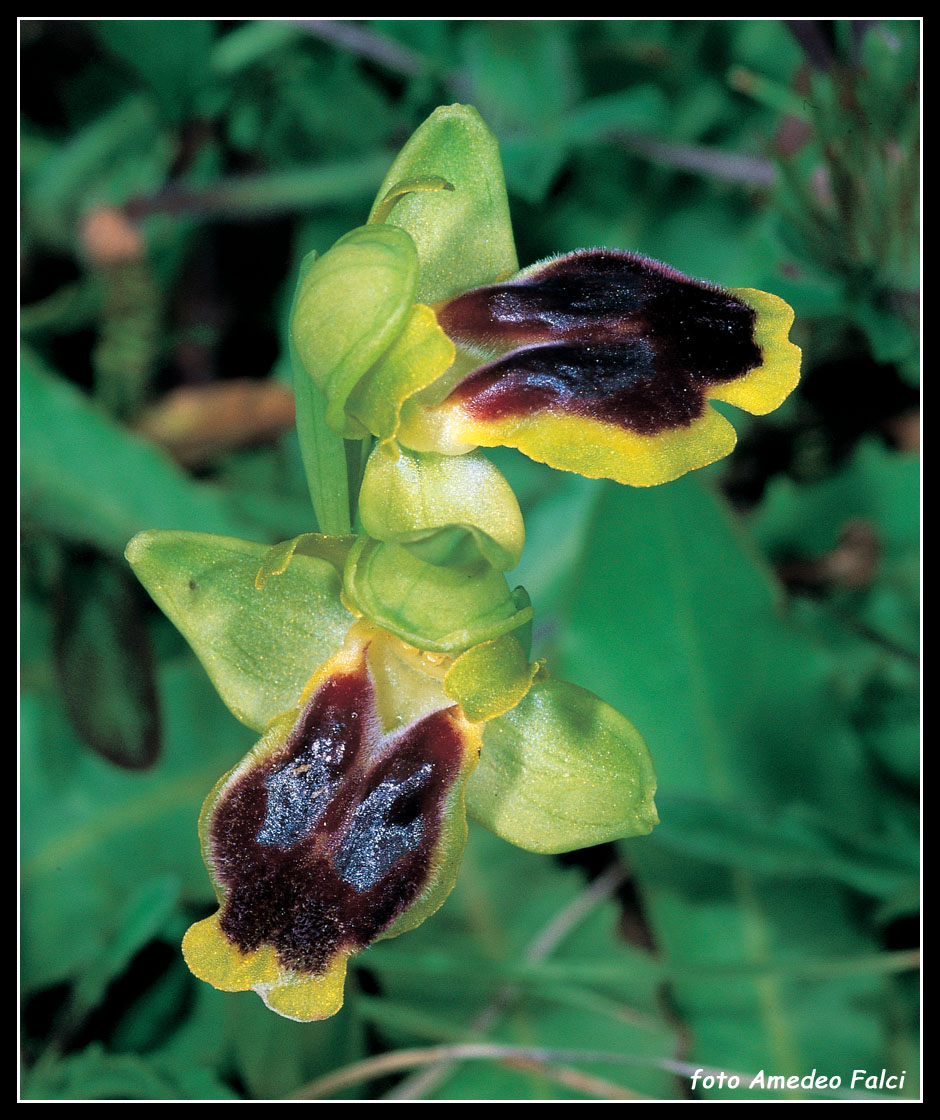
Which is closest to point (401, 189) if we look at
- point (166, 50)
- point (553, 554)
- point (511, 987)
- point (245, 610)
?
point (245, 610)

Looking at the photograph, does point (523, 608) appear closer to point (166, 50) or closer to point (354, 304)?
point (354, 304)

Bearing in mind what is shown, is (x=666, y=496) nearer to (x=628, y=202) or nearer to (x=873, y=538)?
(x=873, y=538)

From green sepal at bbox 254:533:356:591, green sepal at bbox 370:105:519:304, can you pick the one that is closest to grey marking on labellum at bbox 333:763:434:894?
green sepal at bbox 254:533:356:591

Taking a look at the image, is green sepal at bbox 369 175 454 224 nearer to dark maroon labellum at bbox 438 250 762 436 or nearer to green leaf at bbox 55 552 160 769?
dark maroon labellum at bbox 438 250 762 436

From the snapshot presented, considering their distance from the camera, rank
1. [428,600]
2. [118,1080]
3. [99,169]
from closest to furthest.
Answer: [428,600] < [118,1080] < [99,169]

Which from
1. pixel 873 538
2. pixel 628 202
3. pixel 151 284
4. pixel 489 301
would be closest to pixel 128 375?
pixel 151 284
